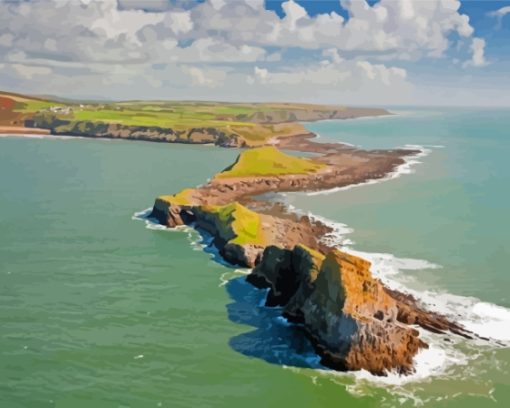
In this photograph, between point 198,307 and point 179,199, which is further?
point 179,199

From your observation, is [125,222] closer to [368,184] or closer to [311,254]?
[311,254]

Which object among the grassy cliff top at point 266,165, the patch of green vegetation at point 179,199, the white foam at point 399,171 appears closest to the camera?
Answer: the patch of green vegetation at point 179,199

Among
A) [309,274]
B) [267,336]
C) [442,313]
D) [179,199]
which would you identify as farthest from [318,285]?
[179,199]

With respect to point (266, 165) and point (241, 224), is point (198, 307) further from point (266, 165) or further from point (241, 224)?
point (266, 165)

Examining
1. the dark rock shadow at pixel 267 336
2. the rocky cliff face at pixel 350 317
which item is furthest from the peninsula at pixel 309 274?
the dark rock shadow at pixel 267 336

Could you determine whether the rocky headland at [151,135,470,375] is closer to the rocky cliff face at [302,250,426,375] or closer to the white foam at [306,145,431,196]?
the rocky cliff face at [302,250,426,375]

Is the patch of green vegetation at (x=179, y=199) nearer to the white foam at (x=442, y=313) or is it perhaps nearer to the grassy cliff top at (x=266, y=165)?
the white foam at (x=442, y=313)
